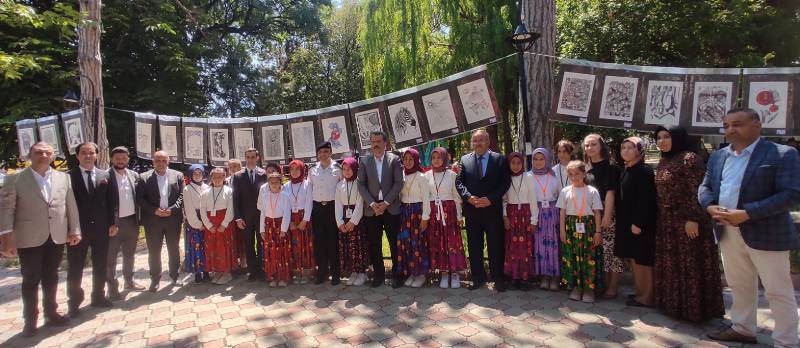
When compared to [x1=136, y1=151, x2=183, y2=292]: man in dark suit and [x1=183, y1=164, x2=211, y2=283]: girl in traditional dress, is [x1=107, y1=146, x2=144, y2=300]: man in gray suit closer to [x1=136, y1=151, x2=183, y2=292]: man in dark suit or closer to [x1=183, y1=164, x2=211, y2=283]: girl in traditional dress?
[x1=136, y1=151, x2=183, y2=292]: man in dark suit

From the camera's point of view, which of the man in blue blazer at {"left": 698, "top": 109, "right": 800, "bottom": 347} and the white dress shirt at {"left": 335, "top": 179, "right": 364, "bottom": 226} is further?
the white dress shirt at {"left": 335, "top": 179, "right": 364, "bottom": 226}

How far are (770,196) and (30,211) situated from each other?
6026mm

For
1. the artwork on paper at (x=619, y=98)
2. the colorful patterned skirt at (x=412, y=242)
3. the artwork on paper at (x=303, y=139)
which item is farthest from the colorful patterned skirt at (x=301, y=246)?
the artwork on paper at (x=619, y=98)

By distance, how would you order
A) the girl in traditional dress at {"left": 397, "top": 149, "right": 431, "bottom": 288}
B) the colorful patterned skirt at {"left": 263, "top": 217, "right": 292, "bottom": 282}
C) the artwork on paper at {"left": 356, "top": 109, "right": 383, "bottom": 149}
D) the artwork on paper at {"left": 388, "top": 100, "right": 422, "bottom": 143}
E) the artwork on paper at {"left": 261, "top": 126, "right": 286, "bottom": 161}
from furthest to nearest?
the artwork on paper at {"left": 261, "top": 126, "right": 286, "bottom": 161} < the artwork on paper at {"left": 356, "top": 109, "right": 383, "bottom": 149} < the artwork on paper at {"left": 388, "top": 100, "right": 422, "bottom": 143} < the colorful patterned skirt at {"left": 263, "top": 217, "right": 292, "bottom": 282} < the girl in traditional dress at {"left": 397, "top": 149, "right": 431, "bottom": 288}

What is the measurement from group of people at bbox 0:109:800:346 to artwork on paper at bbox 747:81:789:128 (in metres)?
1.06

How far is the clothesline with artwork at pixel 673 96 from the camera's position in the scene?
4109 mm

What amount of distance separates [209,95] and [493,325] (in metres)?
16.2

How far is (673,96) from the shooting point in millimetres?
4387

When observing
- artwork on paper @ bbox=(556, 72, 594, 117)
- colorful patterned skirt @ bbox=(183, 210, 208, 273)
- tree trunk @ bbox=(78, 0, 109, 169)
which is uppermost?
tree trunk @ bbox=(78, 0, 109, 169)

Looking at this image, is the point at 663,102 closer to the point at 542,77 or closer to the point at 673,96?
the point at 673,96

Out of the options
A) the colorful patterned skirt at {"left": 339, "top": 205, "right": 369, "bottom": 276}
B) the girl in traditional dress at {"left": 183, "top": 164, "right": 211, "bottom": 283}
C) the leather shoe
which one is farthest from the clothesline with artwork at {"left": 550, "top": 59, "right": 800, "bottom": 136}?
the girl in traditional dress at {"left": 183, "top": 164, "right": 211, "bottom": 283}

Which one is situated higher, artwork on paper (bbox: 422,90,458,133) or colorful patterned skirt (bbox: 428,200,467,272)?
artwork on paper (bbox: 422,90,458,133)

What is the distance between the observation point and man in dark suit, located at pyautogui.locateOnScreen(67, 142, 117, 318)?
4.27 m

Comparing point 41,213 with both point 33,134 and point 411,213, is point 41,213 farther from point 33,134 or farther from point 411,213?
point 33,134
